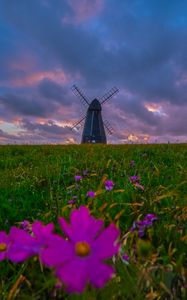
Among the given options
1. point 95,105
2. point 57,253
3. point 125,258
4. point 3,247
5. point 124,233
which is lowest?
point 124,233

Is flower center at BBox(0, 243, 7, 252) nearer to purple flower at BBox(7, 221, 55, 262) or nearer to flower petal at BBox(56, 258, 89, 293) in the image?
purple flower at BBox(7, 221, 55, 262)

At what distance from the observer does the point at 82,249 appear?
3.23 feet

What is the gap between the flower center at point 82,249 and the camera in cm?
97

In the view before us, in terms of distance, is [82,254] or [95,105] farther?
[95,105]

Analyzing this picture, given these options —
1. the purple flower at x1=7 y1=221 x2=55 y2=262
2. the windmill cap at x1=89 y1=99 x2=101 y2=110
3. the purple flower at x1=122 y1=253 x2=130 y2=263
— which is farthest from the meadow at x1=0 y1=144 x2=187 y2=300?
the windmill cap at x1=89 y1=99 x2=101 y2=110

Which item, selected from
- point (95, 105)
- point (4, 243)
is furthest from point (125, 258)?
point (95, 105)

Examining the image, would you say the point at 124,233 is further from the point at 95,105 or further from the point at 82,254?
the point at 95,105

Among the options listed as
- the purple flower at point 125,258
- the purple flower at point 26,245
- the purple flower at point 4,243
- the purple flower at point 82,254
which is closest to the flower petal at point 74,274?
the purple flower at point 82,254

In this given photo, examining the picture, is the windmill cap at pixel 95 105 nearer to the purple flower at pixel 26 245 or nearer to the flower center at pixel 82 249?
the purple flower at pixel 26 245

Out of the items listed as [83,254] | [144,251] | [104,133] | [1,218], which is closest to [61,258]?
[83,254]

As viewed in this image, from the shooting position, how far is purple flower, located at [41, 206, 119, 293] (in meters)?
0.90

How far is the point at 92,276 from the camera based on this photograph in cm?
91

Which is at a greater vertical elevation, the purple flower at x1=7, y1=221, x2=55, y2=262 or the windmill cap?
the windmill cap

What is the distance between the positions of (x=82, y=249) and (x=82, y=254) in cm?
2
